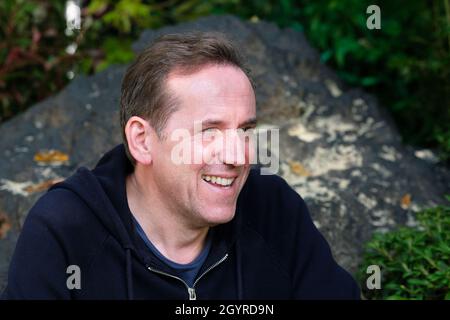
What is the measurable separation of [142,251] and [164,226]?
0.49ft

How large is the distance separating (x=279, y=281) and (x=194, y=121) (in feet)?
2.57

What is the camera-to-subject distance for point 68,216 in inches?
112

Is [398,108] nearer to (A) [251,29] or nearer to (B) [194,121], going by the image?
(A) [251,29]

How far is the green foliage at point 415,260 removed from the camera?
3.43 m

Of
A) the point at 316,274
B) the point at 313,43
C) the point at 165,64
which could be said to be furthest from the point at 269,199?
the point at 313,43

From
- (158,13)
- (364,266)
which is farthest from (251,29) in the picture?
(364,266)

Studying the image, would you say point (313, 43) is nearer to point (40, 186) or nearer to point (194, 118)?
point (40, 186)

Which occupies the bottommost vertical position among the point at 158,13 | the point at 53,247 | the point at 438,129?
the point at 53,247

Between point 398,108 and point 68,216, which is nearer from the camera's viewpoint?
point 68,216

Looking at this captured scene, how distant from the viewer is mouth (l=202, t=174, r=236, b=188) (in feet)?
9.31

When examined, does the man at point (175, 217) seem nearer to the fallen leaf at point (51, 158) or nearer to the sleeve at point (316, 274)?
the sleeve at point (316, 274)

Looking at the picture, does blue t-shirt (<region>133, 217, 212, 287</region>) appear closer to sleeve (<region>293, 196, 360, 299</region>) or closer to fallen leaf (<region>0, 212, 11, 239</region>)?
sleeve (<region>293, 196, 360, 299</region>)
